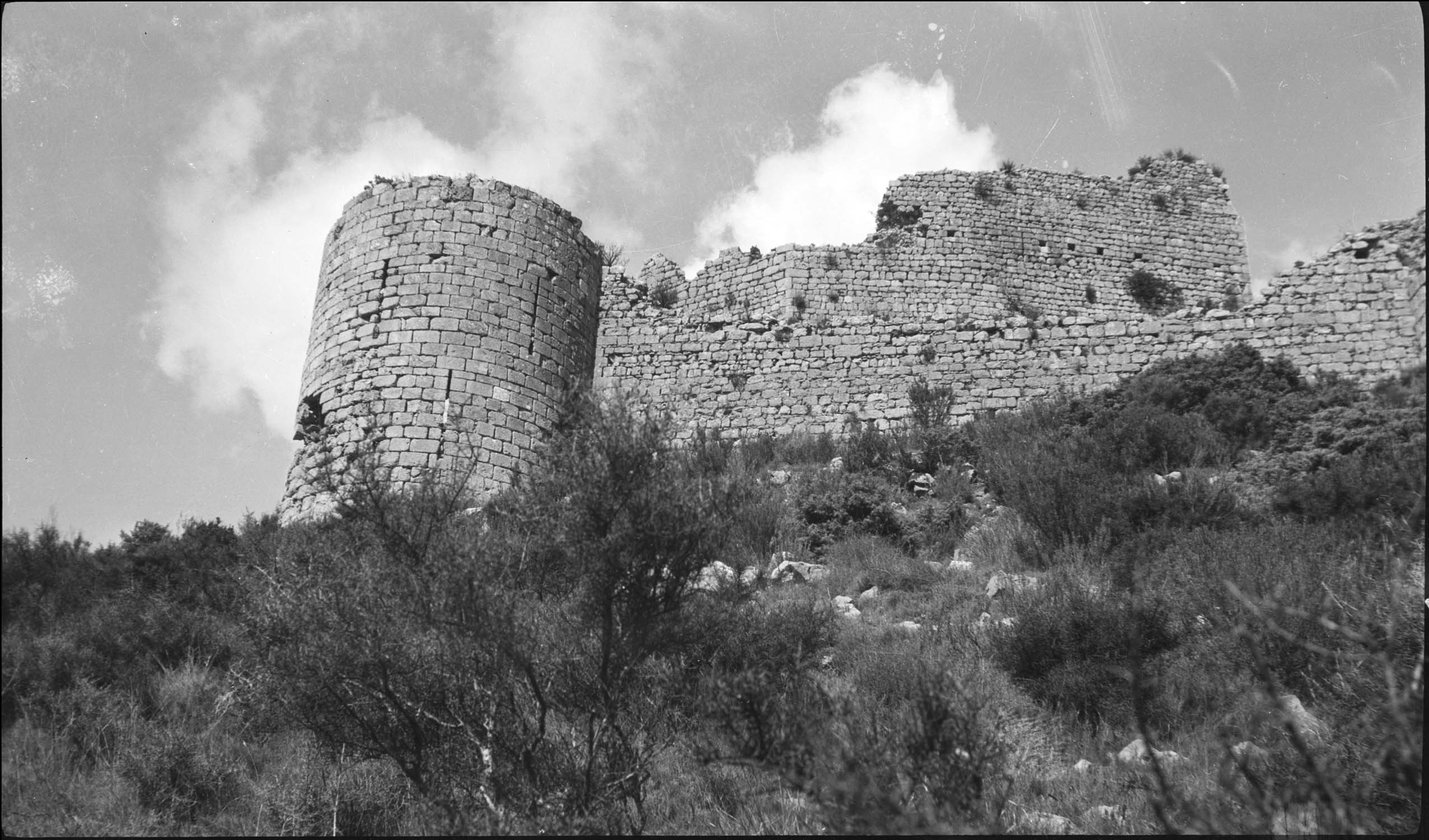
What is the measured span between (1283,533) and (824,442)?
5.44 m

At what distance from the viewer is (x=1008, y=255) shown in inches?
677

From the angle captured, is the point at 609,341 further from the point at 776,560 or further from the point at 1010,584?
the point at 1010,584

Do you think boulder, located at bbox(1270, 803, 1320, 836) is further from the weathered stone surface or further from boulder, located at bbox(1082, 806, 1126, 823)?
the weathered stone surface

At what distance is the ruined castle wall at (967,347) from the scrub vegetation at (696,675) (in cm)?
359

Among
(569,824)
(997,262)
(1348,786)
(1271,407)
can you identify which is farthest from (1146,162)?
(569,824)

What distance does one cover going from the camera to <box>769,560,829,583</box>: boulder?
7957 mm

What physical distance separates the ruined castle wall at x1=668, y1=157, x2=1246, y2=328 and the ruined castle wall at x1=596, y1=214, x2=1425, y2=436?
2.29 meters

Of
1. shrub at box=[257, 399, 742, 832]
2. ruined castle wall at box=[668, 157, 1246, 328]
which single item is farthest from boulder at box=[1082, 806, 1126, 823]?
ruined castle wall at box=[668, 157, 1246, 328]

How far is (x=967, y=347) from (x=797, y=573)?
5.56m

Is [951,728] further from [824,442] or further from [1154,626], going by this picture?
[824,442]

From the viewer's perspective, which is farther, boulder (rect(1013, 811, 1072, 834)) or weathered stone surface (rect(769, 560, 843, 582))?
weathered stone surface (rect(769, 560, 843, 582))

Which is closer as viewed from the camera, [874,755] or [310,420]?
[874,755]

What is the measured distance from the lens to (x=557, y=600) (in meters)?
5.91

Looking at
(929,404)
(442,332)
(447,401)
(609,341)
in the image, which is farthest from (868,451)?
(442,332)
